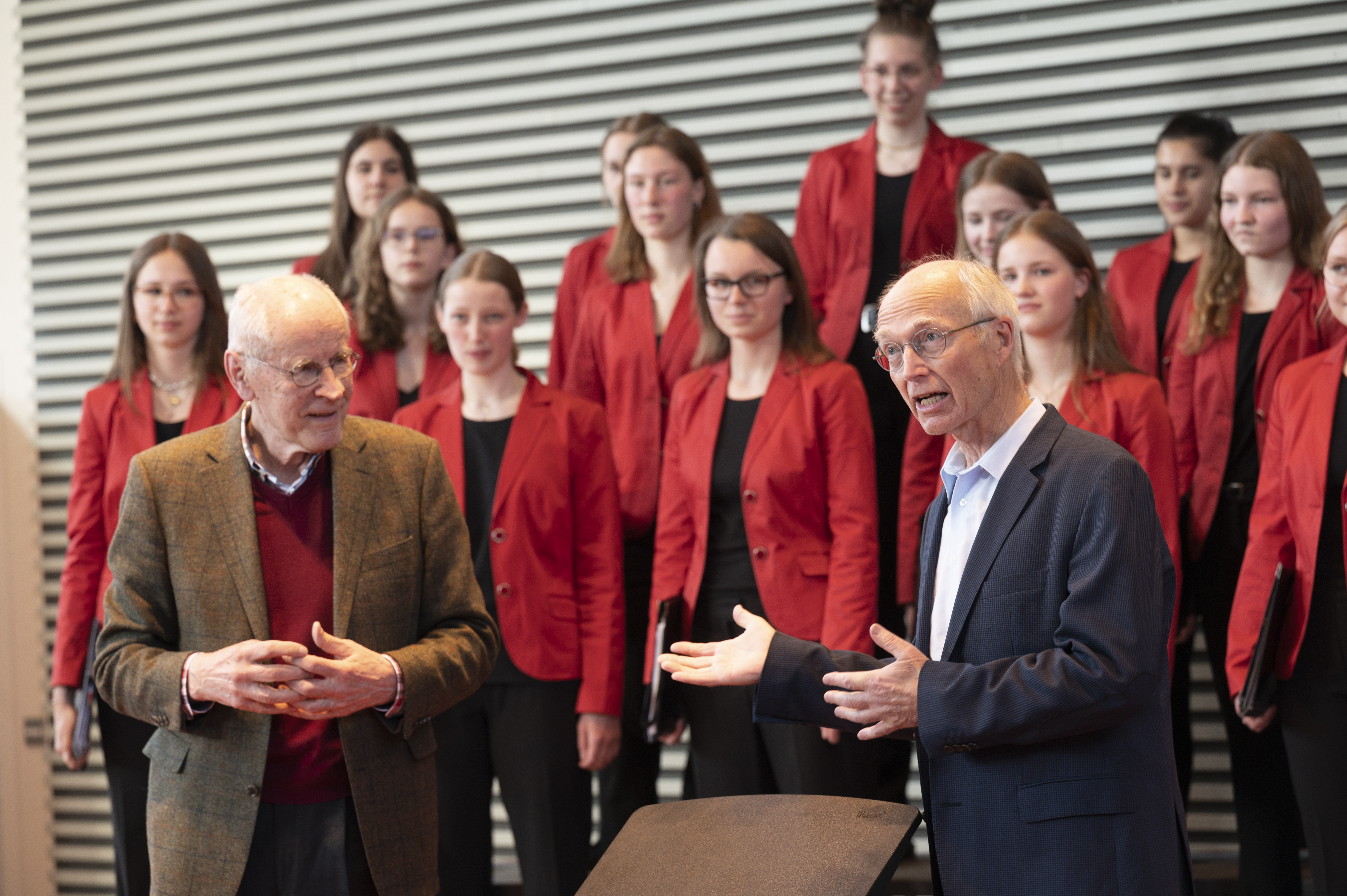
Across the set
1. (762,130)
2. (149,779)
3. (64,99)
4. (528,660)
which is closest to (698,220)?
(762,130)

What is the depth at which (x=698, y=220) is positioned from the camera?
13.4 feet

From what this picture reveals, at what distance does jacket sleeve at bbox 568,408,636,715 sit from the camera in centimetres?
341

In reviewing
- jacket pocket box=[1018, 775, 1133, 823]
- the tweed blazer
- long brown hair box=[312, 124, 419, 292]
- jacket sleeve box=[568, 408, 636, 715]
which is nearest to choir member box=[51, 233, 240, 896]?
long brown hair box=[312, 124, 419, 292]

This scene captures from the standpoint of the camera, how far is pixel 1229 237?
3.65 metres

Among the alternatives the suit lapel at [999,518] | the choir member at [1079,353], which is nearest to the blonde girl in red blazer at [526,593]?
the choir member at [1079,353]

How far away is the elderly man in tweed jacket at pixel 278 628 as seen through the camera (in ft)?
7.54

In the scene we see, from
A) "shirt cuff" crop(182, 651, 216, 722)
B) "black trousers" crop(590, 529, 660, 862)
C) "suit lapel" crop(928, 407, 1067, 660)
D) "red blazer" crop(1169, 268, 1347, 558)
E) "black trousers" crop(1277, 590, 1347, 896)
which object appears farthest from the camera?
"black trousers" crop(590, 529, 660, 862)

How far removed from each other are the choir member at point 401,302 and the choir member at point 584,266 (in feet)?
1.42

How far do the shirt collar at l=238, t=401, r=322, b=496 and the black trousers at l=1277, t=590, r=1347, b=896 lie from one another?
8.17ft

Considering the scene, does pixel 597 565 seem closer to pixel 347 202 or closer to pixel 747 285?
pixel 747 285

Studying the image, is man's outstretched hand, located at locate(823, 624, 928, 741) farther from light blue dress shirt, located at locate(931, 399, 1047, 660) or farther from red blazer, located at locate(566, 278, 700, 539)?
red blazer, located at locate(566, 278, 700, 539)

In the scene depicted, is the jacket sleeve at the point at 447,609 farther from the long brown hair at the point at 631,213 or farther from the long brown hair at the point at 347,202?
the long brown hair at the point at 347,202

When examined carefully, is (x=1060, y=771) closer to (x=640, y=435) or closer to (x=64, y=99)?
(x=640, y=435)

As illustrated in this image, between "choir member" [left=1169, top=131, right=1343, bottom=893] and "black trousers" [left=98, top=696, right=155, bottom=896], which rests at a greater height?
"choir member" [left=1169, top=131, right=1343, bottom=893]
